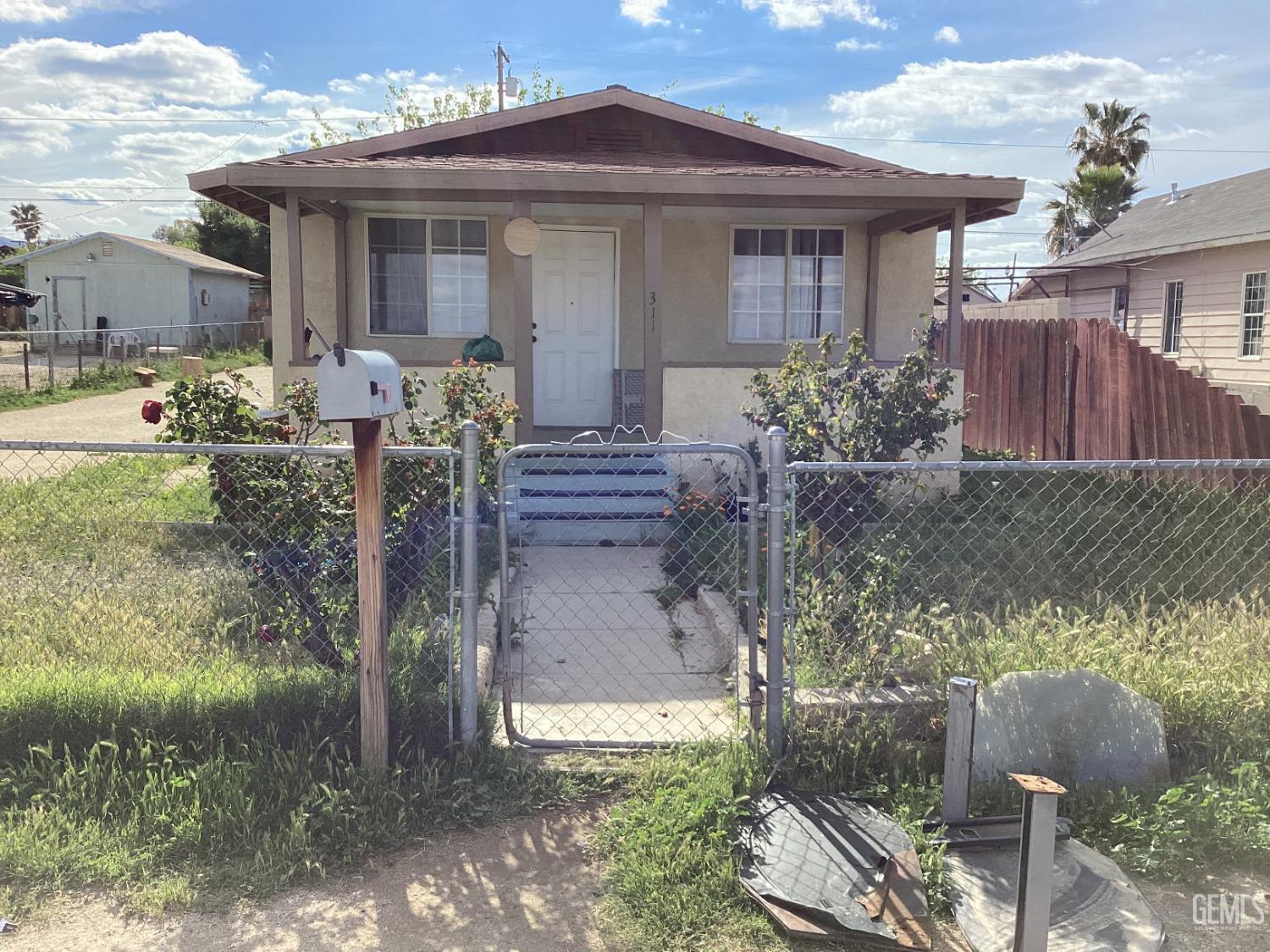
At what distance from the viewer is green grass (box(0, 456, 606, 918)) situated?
3195 millimetres

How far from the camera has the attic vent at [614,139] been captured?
11188 mm

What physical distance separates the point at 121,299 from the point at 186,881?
3563 cm

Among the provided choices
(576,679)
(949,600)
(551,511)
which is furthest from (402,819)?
(551,511)

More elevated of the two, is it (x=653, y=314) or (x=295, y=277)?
(x=295, y=277)

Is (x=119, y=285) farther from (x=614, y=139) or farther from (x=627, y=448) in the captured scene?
(x=627, y=448)

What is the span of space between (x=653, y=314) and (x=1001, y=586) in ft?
13.8

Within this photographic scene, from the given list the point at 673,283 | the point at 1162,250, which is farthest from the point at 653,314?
the point at 1162,250

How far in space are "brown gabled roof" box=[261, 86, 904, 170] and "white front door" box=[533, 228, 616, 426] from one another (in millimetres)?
1286

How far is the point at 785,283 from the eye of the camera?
11.4 m

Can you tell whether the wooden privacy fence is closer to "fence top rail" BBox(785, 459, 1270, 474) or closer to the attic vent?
"fence top rail" BBox(785, 459, 1270, 474)

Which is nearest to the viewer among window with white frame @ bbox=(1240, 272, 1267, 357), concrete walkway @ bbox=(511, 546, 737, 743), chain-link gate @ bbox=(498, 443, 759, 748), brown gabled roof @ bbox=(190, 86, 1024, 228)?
chain-link gate @ bbox=(498, 443, 759, 748)

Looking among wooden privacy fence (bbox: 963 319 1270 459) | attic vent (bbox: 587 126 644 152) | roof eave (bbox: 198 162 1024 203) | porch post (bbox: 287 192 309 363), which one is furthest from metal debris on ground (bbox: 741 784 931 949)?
attic vent (bbox: 587 126 644 152)

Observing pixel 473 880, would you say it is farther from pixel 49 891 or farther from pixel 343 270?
pixel 343 270

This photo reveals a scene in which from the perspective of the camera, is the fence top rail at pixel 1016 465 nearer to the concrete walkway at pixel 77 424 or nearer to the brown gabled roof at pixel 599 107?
the brown gabled roof at pixel 599 107
